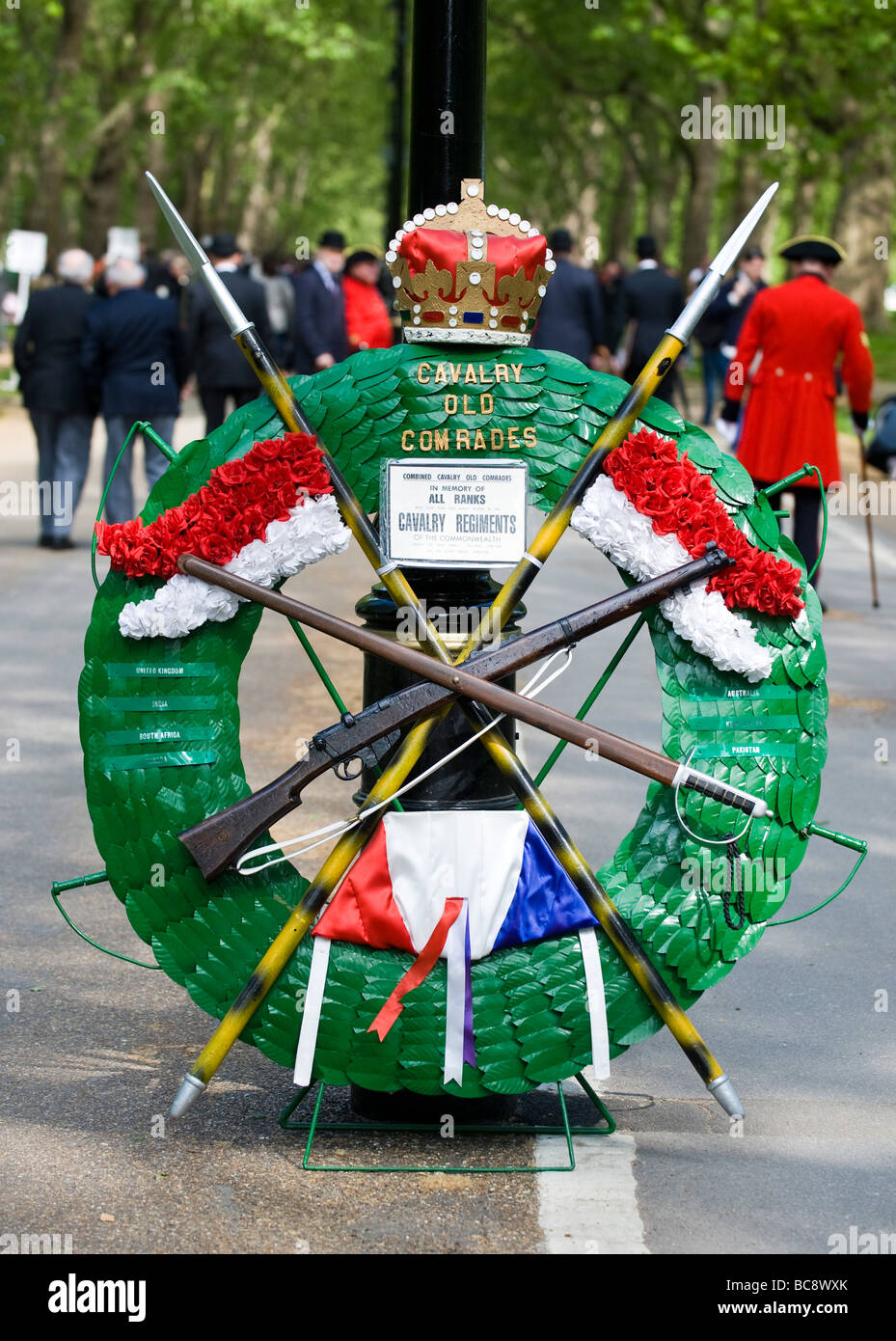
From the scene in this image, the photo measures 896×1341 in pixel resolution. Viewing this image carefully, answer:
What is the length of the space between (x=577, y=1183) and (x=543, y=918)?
60 centimetres

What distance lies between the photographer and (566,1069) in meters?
4.22

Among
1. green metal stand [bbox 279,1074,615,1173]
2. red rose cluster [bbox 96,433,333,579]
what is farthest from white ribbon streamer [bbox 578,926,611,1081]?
red rose cluster [bbox 96,433,333,579]

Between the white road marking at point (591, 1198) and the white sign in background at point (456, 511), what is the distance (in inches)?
55.1

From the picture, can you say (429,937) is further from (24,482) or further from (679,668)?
(24,482)

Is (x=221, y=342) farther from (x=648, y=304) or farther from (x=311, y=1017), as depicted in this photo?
(x=311, y=1017)

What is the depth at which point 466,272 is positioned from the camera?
420 cm

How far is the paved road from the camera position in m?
3.88

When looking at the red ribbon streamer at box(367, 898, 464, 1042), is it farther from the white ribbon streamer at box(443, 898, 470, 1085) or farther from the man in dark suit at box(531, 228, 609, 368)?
the man in dark suit at box(531, 228, 609, 368)

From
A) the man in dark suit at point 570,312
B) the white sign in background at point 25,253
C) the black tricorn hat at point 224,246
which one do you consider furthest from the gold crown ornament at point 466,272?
the white sign in background at point 25,253

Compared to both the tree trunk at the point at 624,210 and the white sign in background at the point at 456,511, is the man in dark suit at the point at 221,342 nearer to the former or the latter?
the white sign in background at the point at 456,511

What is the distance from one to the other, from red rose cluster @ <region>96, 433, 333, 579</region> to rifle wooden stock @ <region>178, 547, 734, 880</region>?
66mm

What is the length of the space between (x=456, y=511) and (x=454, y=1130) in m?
1.47
